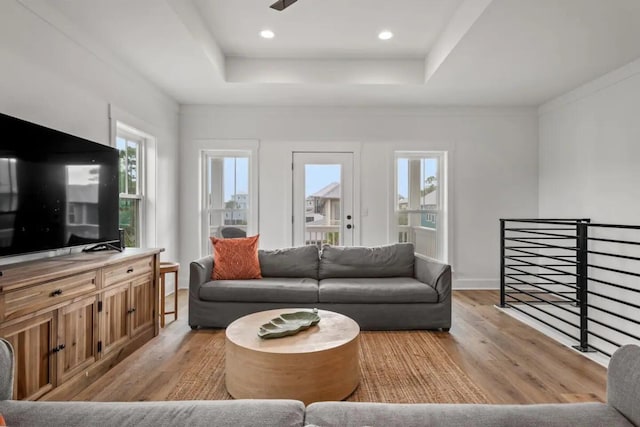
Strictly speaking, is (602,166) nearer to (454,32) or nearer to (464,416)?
(454,32)

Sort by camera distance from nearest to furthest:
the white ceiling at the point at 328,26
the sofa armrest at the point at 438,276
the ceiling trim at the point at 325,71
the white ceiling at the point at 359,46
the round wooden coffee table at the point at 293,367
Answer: the round wooden coffee table at the point at 293,367
the white ceiling at the point at 359,46
the white ceiling at the point at 328,26
the sofa armrest at the point at 438,276
the ceiling trim at the point at 325,71

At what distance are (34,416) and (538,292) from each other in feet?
18.2

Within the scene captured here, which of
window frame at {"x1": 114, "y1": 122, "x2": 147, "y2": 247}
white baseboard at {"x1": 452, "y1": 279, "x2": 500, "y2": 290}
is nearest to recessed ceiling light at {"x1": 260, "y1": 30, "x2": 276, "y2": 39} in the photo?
window frame at {"x1": 114, "y1": 122, "x2": 147, "y2": 247}

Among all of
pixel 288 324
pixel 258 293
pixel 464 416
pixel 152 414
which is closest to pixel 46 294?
pixel 288 324

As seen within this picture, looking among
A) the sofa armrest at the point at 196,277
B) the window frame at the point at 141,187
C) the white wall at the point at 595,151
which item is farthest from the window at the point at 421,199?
the window frame at the point at 141,187

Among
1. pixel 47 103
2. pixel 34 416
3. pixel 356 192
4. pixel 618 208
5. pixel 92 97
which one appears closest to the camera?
pixel 34 416

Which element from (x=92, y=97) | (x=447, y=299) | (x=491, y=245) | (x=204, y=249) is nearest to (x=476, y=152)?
(x=491, y=245)

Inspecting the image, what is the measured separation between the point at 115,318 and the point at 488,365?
278 centimetres

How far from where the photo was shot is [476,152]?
5.24 meters

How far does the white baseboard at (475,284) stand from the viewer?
5191 mm

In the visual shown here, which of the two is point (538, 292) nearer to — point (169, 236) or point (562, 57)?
point (562, 57)

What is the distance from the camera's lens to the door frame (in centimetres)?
519

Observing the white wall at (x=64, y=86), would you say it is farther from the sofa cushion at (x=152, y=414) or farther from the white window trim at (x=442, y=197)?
the white window trim at (x=442, y=197)

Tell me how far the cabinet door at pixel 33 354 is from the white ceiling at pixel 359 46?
2.15 m
